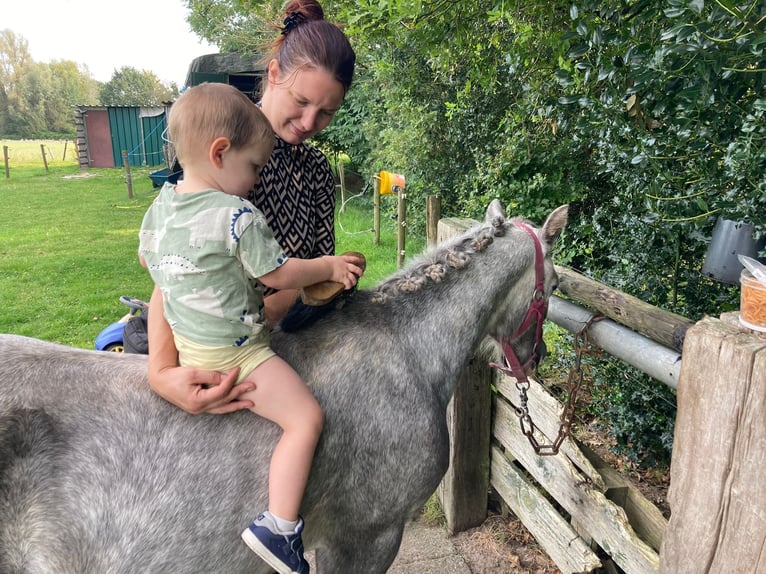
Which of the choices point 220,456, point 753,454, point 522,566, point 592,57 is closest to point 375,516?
point 220,456

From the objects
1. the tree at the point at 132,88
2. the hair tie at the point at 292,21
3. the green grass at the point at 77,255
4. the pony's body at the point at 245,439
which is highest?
the tree at the point at 132,88

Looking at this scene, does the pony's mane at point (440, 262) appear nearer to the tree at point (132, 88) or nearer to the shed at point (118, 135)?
the shed at point (118, 135)

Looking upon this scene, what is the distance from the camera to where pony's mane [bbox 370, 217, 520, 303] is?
7.71 ft

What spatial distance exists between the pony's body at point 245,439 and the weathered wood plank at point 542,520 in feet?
3.65

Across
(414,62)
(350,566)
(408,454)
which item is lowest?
(350,566)

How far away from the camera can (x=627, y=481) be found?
2732 millimetres

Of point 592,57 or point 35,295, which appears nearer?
point 592,57

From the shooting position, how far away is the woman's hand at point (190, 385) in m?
1.83

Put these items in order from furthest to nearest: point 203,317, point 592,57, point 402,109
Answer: point 402,109 → point 592,57 → point 203,317

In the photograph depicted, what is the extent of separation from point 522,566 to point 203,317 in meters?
2.74

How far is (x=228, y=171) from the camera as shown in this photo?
1853 mm

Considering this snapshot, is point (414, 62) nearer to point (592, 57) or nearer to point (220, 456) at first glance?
→ point (592, 57)

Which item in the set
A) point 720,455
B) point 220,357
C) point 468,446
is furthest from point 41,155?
point 720,455

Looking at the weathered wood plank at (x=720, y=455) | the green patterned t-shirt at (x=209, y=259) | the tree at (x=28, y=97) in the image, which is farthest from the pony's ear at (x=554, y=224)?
the tree at (x=28, y=97)
